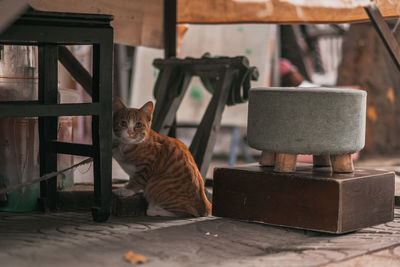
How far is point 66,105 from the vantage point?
7.41 feet

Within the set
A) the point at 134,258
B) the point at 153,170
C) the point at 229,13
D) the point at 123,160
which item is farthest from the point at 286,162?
the point at 229,13

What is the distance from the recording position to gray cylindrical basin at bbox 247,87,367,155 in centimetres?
242

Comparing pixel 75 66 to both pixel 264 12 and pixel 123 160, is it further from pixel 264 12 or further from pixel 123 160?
pixel 264 12

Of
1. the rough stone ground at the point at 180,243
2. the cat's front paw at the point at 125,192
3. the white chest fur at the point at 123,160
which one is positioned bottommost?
the rough stone ground at the point at 180,243

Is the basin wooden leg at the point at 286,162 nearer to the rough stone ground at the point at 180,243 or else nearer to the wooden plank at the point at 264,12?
the rough stone ground at the point at 180,243

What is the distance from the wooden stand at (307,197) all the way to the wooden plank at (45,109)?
64cm

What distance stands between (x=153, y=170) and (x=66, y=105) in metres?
0.55

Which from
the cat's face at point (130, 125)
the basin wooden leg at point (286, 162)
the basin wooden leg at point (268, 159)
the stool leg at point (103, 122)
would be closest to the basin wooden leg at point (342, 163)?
the basin wooden leg at point (286, 162)

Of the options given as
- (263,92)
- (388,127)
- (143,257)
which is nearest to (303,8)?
(263,92)

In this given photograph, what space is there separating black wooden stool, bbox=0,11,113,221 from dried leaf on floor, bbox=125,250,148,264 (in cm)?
51

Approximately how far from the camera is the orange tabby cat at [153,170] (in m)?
2.63

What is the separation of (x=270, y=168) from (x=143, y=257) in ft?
2.95

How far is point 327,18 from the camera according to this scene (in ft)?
11.8

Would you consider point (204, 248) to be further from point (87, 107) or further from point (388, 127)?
point (388, 127)
